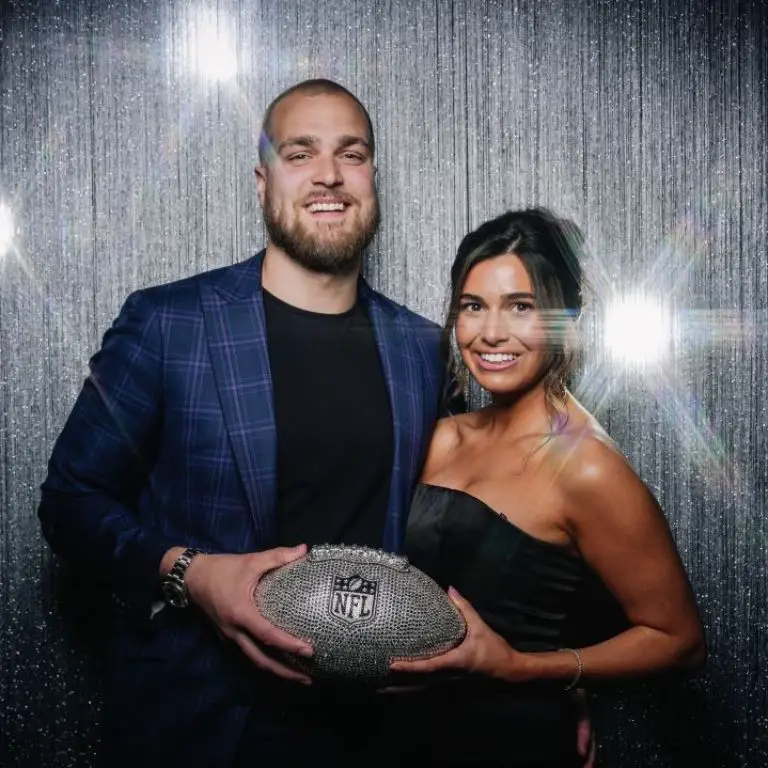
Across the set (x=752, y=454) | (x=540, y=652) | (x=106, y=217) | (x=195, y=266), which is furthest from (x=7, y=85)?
(x=752, y=454)

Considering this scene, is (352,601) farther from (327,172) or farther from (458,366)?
(327,172)

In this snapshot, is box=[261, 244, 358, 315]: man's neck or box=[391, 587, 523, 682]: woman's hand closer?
box=[391, 587, 523, 682]: woman's hand

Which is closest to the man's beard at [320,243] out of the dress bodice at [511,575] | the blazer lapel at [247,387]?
the blazer lapel at [247,387]

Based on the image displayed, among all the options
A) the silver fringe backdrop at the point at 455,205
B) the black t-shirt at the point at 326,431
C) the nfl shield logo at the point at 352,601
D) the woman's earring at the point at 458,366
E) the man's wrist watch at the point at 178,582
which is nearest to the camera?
the nfl shield logo at the point at 352,601

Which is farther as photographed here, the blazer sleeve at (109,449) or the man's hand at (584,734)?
the man's hand at (584,734)

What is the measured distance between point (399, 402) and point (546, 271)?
371 millimetres

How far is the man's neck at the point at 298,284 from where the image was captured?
1573mm

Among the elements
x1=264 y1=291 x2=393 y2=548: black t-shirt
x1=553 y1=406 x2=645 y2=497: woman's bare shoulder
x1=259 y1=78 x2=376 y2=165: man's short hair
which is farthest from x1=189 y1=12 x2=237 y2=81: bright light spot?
x1=553 y1=406 x2=645 y2=497: woman's bare shoulder

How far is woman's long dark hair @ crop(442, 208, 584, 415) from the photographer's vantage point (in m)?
1.51

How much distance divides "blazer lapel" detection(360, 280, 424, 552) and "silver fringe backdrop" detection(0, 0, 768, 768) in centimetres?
29

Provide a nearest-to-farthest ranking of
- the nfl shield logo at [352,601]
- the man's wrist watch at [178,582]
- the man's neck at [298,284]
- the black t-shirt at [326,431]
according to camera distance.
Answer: the nfl shield logo at [352,601]
the man's wrist watch at [178,582]
the black t-shirt at [326,431]
the man's neck at [298,284]

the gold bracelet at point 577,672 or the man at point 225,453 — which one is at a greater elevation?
the man at point 225,453

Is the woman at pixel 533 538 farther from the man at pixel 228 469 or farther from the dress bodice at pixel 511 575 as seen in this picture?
the man at pixel 228 469

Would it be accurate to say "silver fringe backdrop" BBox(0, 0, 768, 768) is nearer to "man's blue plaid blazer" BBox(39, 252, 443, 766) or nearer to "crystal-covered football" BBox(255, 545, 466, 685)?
"man's blue plaid blazer" BBox(39, 252, 443, 766)
